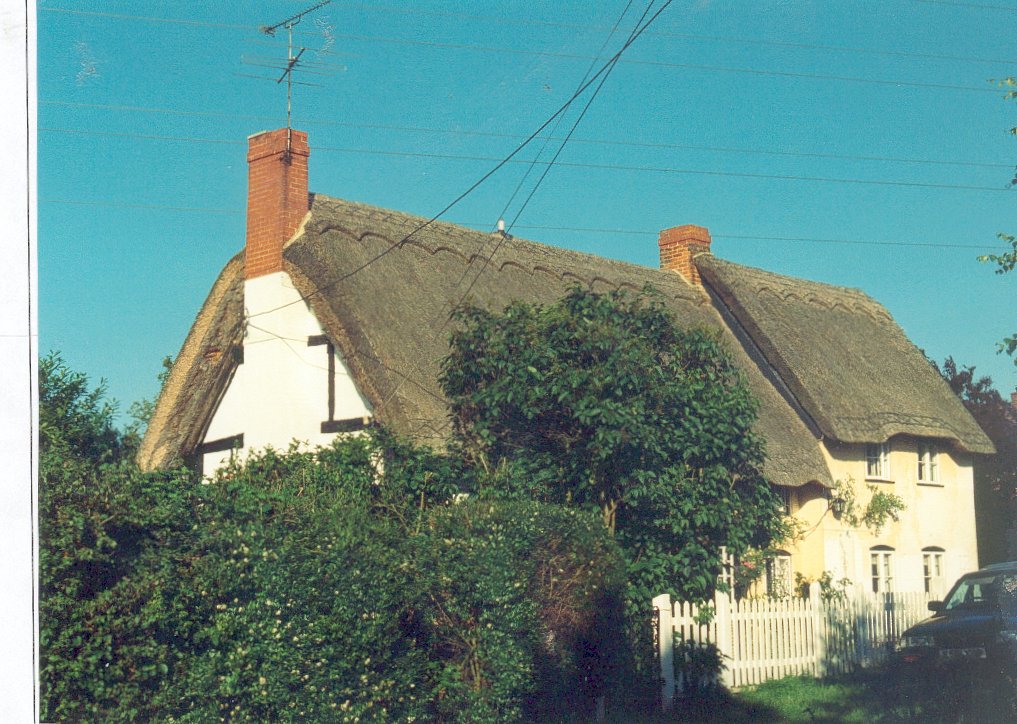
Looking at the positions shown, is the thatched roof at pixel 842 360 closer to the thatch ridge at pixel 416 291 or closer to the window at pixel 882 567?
the thatch ridge at pixel 416 291

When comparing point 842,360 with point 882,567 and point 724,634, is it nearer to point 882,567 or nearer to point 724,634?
point 882,567

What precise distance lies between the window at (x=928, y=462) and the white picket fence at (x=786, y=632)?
587cm

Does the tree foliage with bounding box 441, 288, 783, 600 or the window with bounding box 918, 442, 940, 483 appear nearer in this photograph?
the tree foliage with bounding box 441, 288, 783, 600

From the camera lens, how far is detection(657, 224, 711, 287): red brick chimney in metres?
26.7

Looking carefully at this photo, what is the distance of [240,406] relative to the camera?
746 inches

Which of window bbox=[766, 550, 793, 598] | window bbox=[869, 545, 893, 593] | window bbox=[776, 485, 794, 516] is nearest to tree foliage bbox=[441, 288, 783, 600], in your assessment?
window bbox=[766, 550, 793, 598]

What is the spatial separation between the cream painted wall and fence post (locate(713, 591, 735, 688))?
22.9ft

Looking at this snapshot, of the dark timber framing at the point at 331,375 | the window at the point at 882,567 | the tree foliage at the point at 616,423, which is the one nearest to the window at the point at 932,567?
the window at the point at 882,567

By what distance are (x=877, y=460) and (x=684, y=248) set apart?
6.55 metres

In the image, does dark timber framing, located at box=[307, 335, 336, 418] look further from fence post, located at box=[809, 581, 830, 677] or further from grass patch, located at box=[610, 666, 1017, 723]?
fence post, located at box=[809, 581, 830, 677]

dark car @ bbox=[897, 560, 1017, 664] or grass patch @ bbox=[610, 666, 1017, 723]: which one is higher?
dark car @ bbox=[897, 560, 1017, 664]

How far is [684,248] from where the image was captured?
87.7 feet

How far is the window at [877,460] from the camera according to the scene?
23.2m

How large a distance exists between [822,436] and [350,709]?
14790 mm
